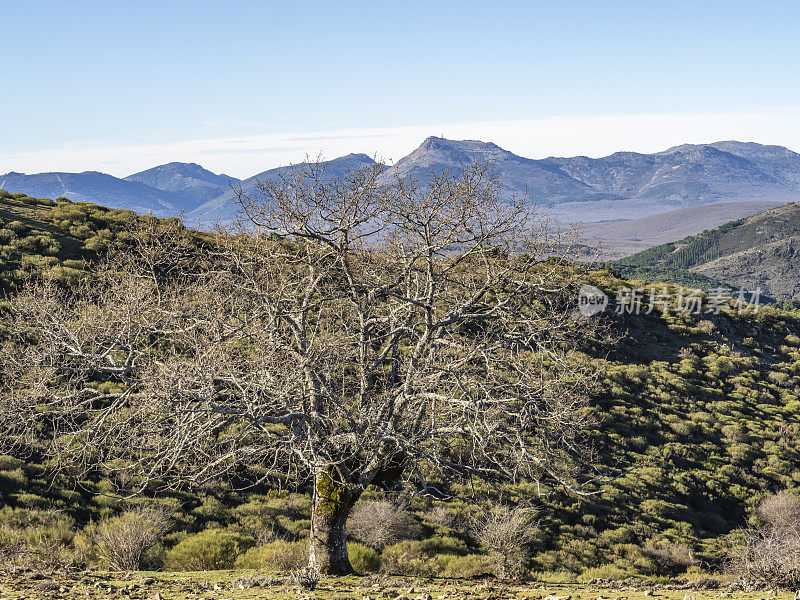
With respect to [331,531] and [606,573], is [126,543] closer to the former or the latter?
[331,531]

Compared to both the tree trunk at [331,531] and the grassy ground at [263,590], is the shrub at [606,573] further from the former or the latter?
the tree trunk at [331,531]

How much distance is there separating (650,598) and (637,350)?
2996cm

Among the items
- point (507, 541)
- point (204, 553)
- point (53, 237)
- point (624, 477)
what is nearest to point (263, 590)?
point (204, 553)

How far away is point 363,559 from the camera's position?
11.8 metres

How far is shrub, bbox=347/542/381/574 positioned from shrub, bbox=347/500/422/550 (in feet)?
5.05

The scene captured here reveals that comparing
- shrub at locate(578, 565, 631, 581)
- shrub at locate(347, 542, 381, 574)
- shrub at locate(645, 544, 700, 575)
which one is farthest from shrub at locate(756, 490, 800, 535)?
shrub at locate(347, 542, 381, 574)

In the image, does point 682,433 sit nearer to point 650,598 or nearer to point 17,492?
point 650,598

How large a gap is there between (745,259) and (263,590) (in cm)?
19542

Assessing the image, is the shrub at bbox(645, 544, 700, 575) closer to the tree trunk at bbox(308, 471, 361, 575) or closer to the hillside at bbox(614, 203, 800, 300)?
the tree trunk at bbox(308, 471, 361, 575)

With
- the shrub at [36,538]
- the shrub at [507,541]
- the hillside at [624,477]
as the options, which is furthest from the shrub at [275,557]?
the shrub at [507,541]

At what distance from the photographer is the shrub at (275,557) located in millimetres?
10789

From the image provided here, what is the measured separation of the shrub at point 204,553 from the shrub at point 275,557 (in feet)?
0.94

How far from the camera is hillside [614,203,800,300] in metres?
151

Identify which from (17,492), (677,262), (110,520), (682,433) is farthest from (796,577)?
(677,262)
